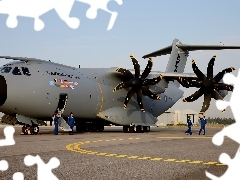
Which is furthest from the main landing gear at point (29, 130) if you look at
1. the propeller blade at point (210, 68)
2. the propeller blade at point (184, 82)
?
the propeller blade at point (210, 68)

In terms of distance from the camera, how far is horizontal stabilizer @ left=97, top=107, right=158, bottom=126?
26.5 m

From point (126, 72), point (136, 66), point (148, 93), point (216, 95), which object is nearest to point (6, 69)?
point (126, 72)

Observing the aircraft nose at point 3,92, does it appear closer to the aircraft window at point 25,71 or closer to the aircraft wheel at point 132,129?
the aircraft window at point 25,71

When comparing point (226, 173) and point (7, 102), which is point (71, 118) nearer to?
point (7, 102)

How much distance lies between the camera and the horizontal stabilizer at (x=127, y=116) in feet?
86.8

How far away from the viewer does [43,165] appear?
28.3 feet

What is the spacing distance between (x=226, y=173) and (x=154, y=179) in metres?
1.70

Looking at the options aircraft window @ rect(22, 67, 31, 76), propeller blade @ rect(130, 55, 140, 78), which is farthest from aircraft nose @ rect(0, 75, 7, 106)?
propeller blade @ rect(130, 55, 140, 78)

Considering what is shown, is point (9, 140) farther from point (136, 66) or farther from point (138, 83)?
point (136, 66)

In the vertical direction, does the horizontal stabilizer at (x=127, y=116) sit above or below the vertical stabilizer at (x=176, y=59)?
below

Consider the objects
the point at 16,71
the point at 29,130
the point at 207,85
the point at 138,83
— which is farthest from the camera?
the point at 138,83

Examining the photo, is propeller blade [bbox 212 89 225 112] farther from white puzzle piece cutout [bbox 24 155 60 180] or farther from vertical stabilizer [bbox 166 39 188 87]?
white puzzle piece cutout [bbox 24 155 60 180]

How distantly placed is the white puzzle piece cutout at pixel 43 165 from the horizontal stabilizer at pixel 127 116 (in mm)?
16182

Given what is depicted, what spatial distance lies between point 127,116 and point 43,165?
19097 mm
